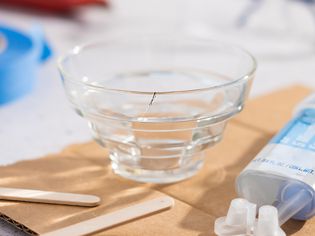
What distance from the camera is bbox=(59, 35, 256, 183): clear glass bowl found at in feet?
1.71

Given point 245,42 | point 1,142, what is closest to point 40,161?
point 1,142

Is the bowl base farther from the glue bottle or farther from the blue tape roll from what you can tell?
the blue tape roll

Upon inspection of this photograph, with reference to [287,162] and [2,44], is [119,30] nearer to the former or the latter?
[2,44]

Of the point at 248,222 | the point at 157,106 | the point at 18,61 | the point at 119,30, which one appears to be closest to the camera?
the point at 248,222

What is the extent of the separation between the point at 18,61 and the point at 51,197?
26 cm

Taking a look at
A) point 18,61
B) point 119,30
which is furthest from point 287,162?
point 119,30

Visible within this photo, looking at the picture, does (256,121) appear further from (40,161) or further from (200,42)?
(40,161)

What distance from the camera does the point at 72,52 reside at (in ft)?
1.97

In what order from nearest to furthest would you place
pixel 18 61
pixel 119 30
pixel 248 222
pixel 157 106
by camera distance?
1. pixel 248 222
2. pixel 157 106
3. pixel 18 61
4. pixel 119 30

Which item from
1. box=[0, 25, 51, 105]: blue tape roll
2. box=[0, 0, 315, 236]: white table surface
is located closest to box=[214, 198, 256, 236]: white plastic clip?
box=[0, 0, 315, 236]: white table surface

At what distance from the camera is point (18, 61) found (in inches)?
28.0

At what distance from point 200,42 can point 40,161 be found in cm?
20

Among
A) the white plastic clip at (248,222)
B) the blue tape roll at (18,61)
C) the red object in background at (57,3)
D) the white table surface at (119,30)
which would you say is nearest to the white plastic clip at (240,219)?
the white plastic clip at (248,222)

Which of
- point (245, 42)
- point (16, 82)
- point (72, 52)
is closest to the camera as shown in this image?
point (72, 52)
